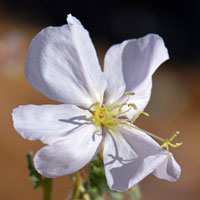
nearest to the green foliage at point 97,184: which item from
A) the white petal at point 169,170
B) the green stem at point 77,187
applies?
the green stem at point 77,187

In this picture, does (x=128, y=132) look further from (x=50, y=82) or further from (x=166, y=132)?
(x=166, y=132)

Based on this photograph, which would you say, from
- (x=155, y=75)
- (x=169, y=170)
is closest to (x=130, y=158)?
(x=169, y=170)

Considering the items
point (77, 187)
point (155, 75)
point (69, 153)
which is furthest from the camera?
point (155, 75)

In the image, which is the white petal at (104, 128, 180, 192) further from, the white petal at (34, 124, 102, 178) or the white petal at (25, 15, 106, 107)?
the white petal at (25, 15, 106, 107)

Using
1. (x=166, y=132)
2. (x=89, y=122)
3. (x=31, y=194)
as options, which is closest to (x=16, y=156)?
(x=31, y=194)

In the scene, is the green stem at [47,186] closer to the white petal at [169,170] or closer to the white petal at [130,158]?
the white petal at [130,158]

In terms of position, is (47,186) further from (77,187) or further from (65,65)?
(65,65)

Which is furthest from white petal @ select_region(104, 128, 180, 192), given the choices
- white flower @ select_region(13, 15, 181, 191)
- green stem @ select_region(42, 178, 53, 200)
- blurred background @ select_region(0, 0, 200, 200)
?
blurred background @ select_region(0, 0, 200, 200)
